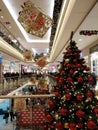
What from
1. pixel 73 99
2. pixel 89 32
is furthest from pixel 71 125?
pixel 89 32

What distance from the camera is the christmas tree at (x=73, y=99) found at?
3.47m

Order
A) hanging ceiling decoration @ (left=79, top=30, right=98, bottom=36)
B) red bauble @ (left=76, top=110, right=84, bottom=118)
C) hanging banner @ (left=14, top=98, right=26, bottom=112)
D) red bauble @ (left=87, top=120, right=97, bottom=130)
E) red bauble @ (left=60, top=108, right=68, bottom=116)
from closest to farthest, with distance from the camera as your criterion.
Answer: red bauble @ (left=87, top=120, right=97, bottom=130) < red bauble @ (left=76, top=110, right=84, bottom=118) < red bauble @ (left=60, top=108, right=68, bottom=116) < hanging banner @ (left=14, top=98, right=26, bottom=112) < hanging ceiling decoration @ (left=79, top=30, right=98, bottom=36)

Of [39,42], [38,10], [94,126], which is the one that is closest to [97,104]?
[94,126]

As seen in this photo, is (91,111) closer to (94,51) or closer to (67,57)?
(67,57)

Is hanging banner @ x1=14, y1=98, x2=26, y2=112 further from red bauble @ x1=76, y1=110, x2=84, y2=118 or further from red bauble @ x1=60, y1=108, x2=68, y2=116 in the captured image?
red bauble @ x1=76, y1=110, x2=84, y2=118

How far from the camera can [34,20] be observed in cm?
455

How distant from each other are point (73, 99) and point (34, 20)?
1.74 meters

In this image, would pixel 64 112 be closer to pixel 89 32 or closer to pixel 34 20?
pixel 34 20

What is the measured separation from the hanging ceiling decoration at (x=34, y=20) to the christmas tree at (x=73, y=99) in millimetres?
921

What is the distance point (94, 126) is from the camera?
332 centimetres

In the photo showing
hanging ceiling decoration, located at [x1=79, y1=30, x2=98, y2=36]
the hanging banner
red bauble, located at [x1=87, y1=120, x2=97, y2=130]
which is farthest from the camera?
hanging ceiling decoration, located at [x1=79, y1=30, x2=98, y2=36]

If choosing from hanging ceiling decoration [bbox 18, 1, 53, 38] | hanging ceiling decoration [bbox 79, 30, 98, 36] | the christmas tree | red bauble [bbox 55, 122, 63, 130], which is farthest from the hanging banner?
hanging ceiling decoration [bbox 79, 30, 98, 36]

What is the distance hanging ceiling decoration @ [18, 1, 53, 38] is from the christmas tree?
921mm

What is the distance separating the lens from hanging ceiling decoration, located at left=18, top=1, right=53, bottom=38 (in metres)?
4.52
